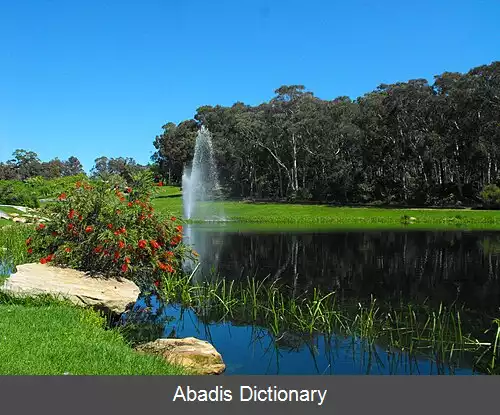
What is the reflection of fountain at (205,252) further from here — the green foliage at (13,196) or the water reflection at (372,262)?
the green foliage at (13,196)

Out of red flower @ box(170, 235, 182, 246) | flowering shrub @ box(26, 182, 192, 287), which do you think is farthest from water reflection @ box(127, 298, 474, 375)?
red flower @ box(170, 235, 182, 246)

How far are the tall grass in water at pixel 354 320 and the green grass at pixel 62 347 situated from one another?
3624 mm

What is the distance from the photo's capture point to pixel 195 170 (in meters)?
60.4

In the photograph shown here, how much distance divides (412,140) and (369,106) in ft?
21.6

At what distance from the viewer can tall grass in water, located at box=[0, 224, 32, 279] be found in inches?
605

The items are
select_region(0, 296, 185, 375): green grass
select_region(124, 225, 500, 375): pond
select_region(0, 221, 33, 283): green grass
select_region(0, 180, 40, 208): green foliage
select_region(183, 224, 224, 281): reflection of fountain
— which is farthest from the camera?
select_region(0, 180, 40, 208): green foliage

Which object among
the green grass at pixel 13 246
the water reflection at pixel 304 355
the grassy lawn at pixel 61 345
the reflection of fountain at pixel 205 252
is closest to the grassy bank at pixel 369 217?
the reflection of fountain at pixel 205 252

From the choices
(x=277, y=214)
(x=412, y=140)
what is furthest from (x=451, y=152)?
(x=277, y=214)

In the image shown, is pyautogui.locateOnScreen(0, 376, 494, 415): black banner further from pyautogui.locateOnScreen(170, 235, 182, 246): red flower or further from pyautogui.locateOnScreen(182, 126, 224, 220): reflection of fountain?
pyautogui.locateOnScreen(182, 126, 224, 220): reflection of fountain

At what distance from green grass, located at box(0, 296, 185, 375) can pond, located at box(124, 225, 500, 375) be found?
2047 mm

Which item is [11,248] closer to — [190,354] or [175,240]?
[175,240]

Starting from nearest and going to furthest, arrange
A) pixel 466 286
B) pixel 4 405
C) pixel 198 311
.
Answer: pixel 4 405 < pixel 198 311 < pixel 466 286

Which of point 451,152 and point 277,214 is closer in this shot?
point 277,214

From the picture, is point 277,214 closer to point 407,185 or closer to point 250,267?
point 407,185
